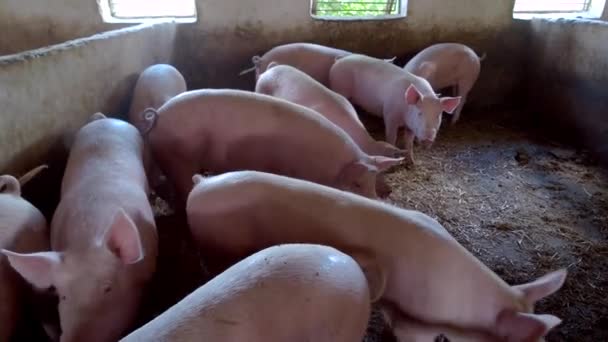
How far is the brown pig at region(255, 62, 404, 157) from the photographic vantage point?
8.54ft

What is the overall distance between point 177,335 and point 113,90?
213 centimetres

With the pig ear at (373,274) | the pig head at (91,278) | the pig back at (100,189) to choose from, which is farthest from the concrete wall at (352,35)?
the pig ear at (373,274)

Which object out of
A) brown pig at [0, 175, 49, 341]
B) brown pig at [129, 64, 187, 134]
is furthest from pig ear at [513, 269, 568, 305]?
brown pig at [129, 64, 187, 134]

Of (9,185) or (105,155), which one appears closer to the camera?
(9,185)

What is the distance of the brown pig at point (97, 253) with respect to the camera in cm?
127

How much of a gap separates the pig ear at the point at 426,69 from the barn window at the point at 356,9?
2.28 feet

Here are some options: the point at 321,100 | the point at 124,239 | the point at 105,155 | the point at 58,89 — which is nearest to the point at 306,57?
the point at 321,100

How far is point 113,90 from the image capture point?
277cm

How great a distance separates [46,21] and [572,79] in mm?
4442

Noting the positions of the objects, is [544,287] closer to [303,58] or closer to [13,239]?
[13,239]

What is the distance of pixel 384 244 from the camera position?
1460mm

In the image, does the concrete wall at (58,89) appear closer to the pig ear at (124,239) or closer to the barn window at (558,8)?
the pig ear at (124,239)

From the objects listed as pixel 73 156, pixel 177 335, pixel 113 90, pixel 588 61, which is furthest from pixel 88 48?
pixel 588 61

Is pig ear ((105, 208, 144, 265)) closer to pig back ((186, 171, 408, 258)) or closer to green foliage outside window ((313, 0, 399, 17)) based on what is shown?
pig back ((186, 171, 408, 258))
